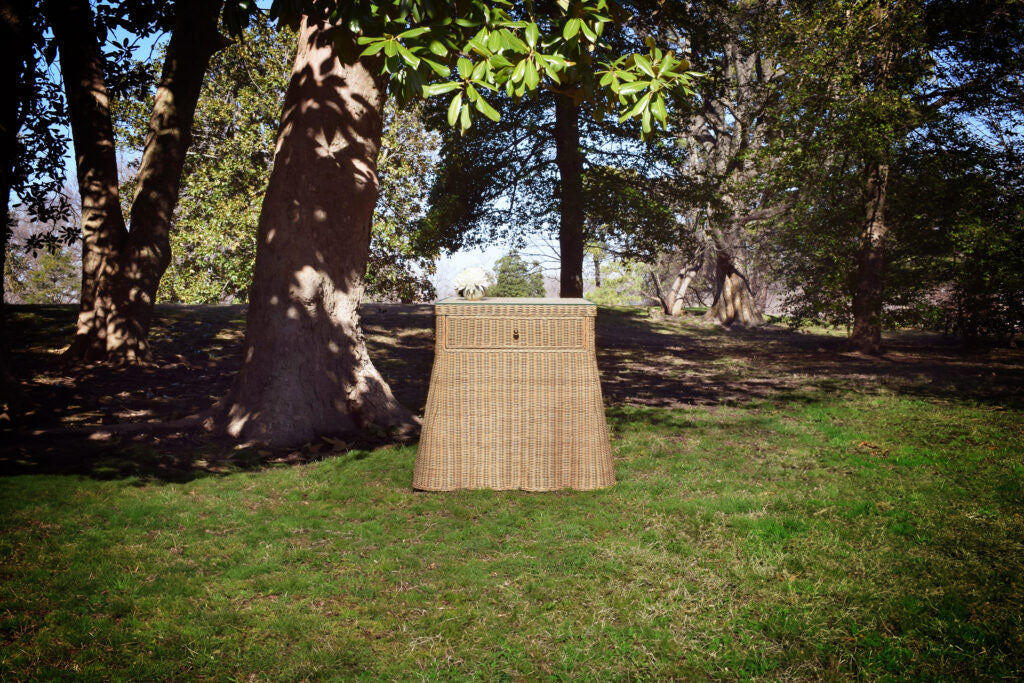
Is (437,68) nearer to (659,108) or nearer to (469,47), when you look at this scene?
(469,47)

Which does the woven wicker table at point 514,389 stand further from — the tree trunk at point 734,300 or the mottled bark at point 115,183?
the tree trunk at point 734,300

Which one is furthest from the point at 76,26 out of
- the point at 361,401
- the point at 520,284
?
the point at 520,284

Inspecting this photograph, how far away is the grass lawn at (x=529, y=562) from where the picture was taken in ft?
9.84

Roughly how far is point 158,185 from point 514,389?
8.38m

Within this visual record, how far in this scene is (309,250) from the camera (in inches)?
275

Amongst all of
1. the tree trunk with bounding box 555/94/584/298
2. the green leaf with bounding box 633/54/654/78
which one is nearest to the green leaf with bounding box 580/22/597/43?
the green leaf with bounding box 633/54/654/78

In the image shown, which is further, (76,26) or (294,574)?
(76,26)

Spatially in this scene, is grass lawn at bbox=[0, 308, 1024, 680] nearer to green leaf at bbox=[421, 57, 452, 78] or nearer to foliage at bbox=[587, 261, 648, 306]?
green leaf at bbox=[421, 57, 452, 78]

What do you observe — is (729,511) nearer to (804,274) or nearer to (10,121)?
(10,121)

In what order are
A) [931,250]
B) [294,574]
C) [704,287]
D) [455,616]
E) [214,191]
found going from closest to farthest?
[455,616] → [294,574] → [931,250] → [214,191] → [704,287]

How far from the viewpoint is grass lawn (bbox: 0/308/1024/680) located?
300 centimetres

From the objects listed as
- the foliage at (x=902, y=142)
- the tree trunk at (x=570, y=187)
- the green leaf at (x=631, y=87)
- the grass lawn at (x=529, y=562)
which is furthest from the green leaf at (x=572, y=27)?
the foliage at (x=902, y=142)

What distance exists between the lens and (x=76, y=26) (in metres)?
10.2

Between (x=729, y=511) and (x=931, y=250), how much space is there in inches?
497
